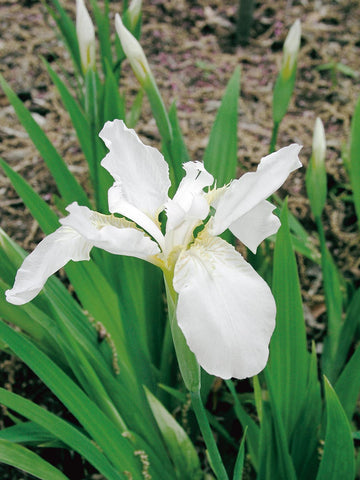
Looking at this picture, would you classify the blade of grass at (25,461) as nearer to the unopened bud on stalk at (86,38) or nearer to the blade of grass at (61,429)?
the blade of grass at (61,429)

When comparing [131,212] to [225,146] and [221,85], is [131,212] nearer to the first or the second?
[225,146]

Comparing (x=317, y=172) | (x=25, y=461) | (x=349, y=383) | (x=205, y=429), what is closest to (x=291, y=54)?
(x=317, y=172)

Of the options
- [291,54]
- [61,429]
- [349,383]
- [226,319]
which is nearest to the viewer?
[226,319]

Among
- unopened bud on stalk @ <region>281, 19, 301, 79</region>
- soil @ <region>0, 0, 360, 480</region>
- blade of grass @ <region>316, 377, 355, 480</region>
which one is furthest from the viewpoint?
soil @ <region>0, 0, 360, 480</region>

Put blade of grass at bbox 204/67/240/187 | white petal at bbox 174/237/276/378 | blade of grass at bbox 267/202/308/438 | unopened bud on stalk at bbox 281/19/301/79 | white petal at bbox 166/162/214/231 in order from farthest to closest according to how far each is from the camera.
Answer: blade of grass at bbox 204/67/240/187 < unopened bud on stalk at bbox 281/19/301/79 < blade of grass at bbox 267/202/308/438 < white petal at bbox 166/162/214/231 < white petal at bbox 174/237/276/378

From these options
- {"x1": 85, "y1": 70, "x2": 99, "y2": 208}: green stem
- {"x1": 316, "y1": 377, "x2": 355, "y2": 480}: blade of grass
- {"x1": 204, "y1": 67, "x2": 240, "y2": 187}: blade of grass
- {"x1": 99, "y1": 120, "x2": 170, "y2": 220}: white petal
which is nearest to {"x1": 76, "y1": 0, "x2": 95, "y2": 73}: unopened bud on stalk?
{"x1": 85, "y1": 70, "x2": 99, "y2": 208}: green stem

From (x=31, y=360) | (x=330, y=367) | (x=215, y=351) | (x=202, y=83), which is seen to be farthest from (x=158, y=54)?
(x=215, y=351)

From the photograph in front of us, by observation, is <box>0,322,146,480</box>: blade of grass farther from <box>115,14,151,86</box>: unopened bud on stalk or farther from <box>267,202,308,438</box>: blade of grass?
<box>115,14,151,86</box>: unopened bud on stalk
